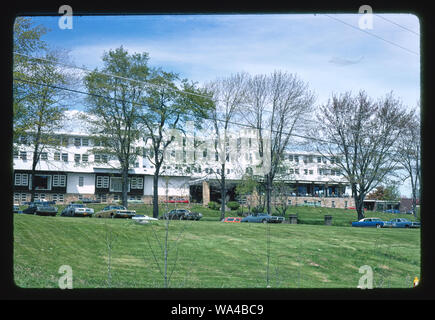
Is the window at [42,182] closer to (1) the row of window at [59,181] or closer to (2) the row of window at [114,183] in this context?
(1) the row of window at [59,181]

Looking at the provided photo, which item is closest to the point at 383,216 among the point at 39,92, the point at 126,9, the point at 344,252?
the point at 344,252

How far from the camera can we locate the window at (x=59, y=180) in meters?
2.04

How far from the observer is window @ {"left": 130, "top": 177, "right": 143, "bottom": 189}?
2.45 meters

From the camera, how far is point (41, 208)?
2131 mm

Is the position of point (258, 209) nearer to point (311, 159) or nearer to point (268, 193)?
point (268, 193)

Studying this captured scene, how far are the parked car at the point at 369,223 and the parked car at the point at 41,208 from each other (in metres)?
2.13

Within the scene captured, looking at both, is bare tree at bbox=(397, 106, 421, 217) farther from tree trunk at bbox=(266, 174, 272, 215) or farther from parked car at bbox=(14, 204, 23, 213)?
parked car at bbox=(14, 204, 23, 213)

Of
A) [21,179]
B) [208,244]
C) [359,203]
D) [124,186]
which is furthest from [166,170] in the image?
[208,244]

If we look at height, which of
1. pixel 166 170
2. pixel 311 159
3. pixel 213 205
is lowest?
pixel 213 205

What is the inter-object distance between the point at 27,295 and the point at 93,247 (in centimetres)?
131

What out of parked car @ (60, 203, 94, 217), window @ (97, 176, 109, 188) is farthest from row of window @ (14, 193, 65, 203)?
window @ (97, 176, 109, 188)

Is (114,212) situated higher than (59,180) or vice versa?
(59,180)

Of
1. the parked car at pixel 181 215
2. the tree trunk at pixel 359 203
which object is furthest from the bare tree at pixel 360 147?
the parked car at pixel 181 215

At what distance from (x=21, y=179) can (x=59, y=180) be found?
12.3 inches
